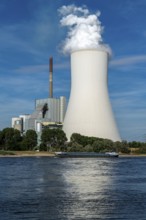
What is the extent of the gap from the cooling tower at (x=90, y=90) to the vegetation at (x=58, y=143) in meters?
3.20

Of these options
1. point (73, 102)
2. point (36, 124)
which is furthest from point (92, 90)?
point (36, 124)

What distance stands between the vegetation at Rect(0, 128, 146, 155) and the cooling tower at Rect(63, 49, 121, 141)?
3.20 m

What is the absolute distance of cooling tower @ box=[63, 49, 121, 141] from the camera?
1925 inches

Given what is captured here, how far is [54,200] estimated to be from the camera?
12906 mm

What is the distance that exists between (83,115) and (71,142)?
7.87 metres

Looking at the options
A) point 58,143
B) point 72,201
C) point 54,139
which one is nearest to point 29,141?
point 54,139

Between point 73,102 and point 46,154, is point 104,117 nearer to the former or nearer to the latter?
point 73,102

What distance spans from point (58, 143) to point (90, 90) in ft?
49.6

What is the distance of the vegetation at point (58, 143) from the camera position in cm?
5788

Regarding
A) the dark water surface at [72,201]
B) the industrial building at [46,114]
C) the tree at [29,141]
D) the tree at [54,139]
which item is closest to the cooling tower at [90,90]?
the tree at [54,139]

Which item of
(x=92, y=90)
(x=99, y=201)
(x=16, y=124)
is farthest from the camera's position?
(x=16, y=124)

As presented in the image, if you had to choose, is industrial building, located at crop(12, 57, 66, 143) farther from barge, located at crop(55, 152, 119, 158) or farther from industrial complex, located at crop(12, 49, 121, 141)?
barge, located at crop(55, 152, 119, 158)

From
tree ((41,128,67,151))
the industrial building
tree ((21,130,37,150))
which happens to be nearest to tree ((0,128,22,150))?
tree ((21,130,37,150))

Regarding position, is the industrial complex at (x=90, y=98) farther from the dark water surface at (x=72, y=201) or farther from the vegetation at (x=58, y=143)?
the dark water surface at (x=72, y=201)
